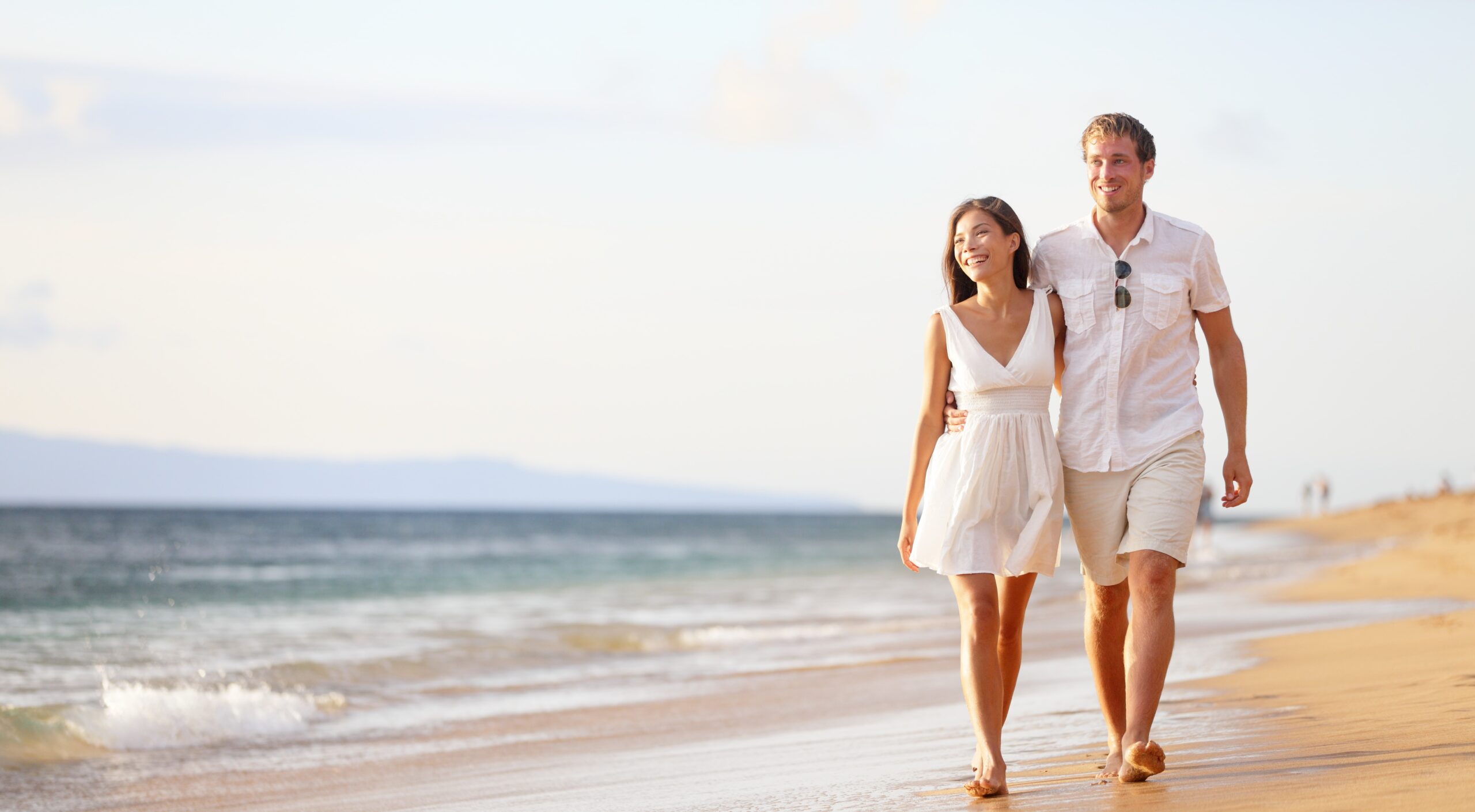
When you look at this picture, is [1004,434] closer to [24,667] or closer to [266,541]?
[24,667]

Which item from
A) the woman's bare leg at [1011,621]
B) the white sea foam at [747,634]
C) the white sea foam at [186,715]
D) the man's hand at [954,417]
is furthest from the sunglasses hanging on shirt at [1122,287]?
the white sea foam at [747,634]

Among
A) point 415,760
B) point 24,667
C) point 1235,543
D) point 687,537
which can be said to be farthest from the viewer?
point 687,537

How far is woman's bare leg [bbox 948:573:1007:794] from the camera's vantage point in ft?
12.0

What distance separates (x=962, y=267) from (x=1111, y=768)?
157 cm

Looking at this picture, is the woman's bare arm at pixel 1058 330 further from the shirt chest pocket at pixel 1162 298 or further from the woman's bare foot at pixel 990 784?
the woman's bare foot at pixel 990 784

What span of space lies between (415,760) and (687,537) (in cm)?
5097

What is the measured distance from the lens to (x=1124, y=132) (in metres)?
3.74

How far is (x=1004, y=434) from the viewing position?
3752 millimetres

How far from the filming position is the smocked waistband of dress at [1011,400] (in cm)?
378

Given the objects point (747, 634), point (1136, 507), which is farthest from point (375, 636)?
point (1136, 507)

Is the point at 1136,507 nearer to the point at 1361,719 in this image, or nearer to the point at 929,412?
the point at 929,412

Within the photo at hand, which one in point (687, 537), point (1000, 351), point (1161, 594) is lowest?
point (687, 537)

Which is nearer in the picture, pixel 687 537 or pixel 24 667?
pixel 24 667

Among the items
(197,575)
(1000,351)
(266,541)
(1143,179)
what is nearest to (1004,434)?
(1000,351)
